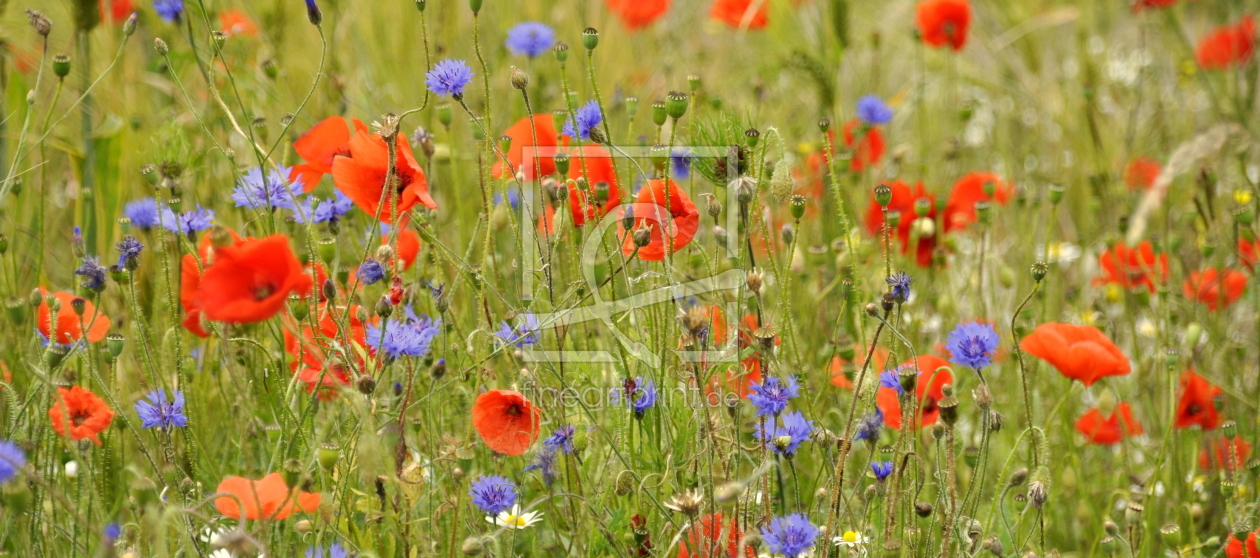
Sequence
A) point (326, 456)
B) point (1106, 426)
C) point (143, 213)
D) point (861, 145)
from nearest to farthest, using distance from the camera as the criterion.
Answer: point (326, 456) → point (143, 213) → point (1106, 426) → point (861, 145)

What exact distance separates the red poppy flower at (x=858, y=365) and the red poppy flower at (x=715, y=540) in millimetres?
295

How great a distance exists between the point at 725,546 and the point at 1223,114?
7.55 feet

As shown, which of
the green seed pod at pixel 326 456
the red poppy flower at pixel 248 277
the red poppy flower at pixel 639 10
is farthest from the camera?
the red poppy flower at pixel 639 10

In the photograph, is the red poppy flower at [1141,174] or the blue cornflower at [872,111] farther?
the red poppy flower at [1141,174]

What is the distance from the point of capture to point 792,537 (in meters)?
1.15

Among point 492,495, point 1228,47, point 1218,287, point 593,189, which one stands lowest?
point 492,495

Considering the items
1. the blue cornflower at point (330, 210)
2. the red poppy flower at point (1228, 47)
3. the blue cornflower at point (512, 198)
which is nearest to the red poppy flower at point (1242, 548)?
the blue cornflower at point (512, 198)

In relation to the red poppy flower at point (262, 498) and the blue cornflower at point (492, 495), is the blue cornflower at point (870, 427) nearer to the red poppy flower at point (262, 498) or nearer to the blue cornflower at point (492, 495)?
the blue cornflower at point (492, 495)

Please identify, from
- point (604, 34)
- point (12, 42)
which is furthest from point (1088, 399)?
point (12, 42)

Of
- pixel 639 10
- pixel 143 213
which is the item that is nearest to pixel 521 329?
pixel 143 213

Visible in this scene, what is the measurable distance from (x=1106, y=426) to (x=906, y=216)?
506 millimetres

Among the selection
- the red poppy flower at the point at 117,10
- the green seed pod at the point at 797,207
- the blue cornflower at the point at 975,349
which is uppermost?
the red poppy flower at the point at 117,10

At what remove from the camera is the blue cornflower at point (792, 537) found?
3.74ft

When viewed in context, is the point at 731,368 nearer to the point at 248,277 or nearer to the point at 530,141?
the point at 530,141
